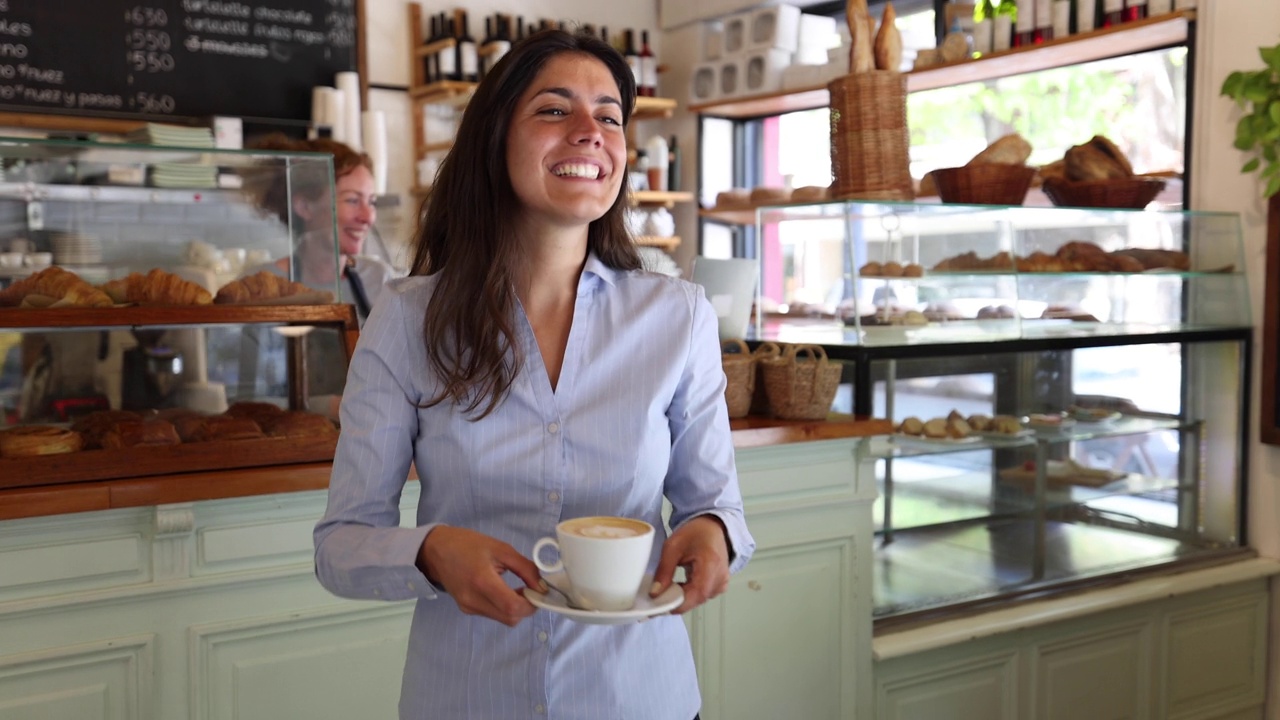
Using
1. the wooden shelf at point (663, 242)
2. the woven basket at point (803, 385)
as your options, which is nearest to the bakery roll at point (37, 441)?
the woven basket at point (803, 385)

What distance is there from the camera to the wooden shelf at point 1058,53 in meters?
3.48

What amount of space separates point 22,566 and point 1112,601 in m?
2.48

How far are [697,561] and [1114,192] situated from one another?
2389 millimetres

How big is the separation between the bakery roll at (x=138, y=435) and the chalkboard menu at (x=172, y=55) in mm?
2921

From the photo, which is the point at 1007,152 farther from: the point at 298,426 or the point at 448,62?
the point at 448,62

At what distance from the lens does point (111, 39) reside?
177 inches

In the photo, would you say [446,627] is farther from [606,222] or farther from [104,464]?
[104,464]

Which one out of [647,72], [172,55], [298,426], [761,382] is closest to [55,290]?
[298,426]

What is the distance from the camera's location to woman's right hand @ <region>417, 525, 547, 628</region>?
1.05m

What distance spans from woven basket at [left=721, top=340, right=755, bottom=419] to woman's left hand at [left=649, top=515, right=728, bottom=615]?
4.32 ft

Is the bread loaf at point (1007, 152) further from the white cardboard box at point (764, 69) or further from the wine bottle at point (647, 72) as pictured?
the wine bottle at point (647, 72)

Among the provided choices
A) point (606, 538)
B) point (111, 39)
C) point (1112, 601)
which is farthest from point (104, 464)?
point (111, 39)

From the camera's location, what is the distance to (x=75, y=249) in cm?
206

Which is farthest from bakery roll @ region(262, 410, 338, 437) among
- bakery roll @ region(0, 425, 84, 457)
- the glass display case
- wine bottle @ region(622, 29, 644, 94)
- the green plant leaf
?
wine bottle @ region(622, 29, 644, 94)
